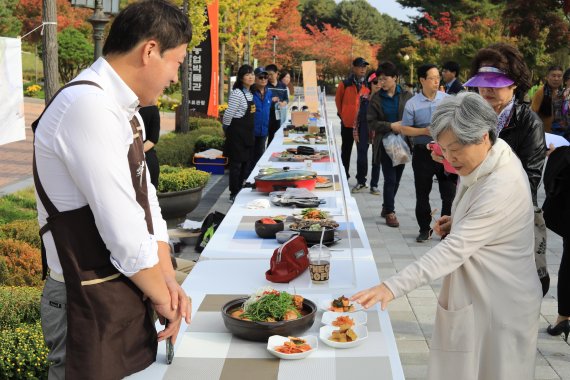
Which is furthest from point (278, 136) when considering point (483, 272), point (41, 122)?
point (41, 122)

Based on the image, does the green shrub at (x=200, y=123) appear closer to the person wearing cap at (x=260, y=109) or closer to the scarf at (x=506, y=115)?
the person wearing cap at (x=260, y=109)

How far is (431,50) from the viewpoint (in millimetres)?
39594

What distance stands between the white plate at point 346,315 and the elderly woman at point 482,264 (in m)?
0.25

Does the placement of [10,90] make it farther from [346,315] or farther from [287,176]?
[346,315]

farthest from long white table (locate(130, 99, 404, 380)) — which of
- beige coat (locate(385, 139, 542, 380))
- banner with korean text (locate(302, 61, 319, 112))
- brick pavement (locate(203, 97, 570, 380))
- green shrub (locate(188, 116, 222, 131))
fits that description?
green shrub (locate(188, 116, 222, 131))

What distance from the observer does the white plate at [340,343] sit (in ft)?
8.47

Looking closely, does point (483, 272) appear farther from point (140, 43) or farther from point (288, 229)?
point (288, 229)

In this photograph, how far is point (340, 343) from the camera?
2.58m

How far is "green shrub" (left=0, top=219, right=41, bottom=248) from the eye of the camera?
550 centimetres

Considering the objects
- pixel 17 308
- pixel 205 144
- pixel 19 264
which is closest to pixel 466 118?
pixel 17 308

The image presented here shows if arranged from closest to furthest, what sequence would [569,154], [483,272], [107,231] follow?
[107,231] < [483,272] < [569,154]

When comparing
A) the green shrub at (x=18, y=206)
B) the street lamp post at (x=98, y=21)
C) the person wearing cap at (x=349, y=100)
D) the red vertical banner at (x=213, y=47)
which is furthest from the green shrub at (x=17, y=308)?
the red vertical banner at (x=213, y=47)

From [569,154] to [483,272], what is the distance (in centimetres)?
197

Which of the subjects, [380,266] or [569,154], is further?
[380,266]
